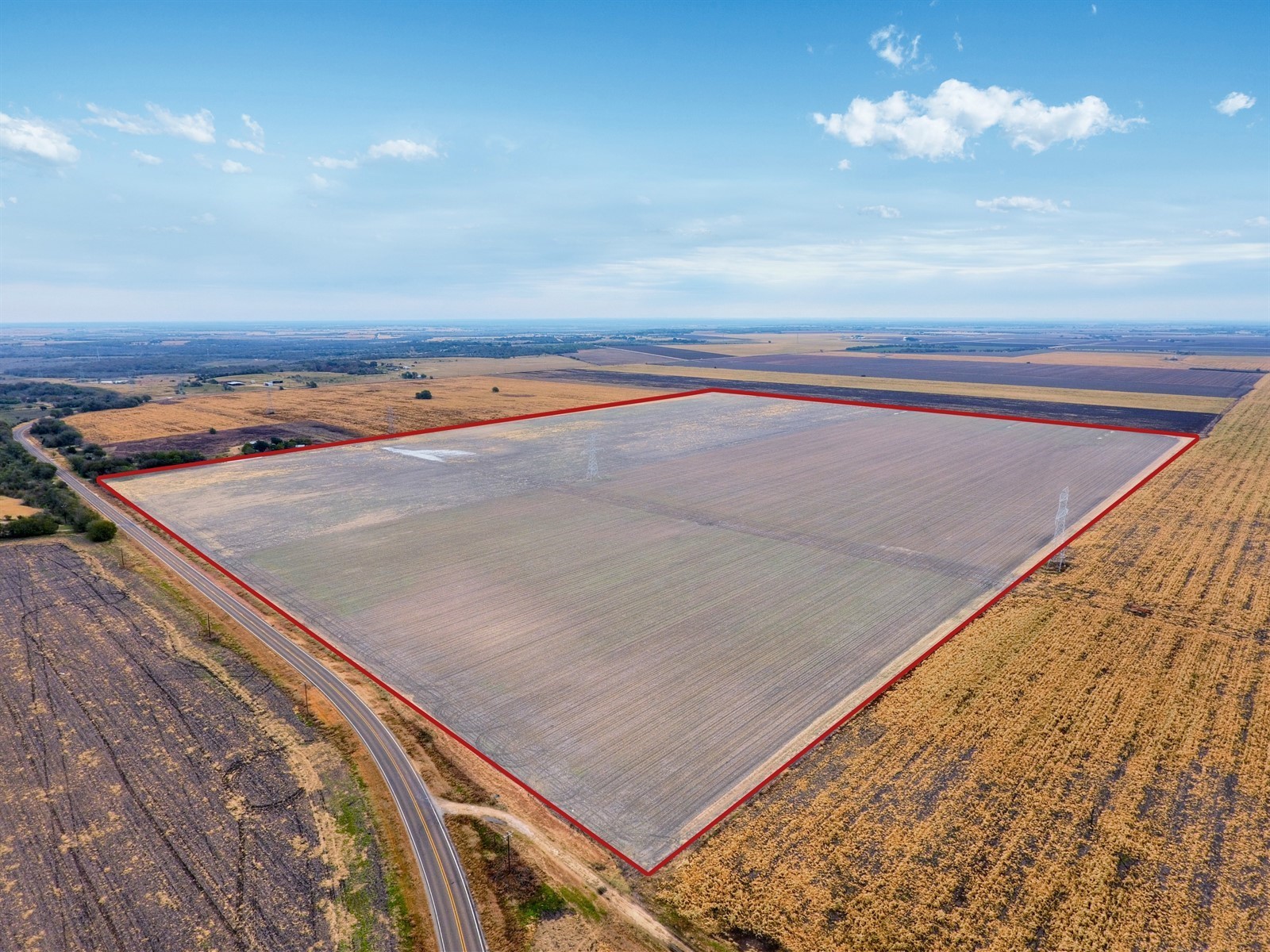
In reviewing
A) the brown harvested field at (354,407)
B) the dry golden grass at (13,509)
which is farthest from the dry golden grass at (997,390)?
the dry golden grass at (13,509)

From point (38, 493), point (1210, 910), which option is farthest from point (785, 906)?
point (38, 493)

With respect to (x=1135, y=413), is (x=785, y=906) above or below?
below

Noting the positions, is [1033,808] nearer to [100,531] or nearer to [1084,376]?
[100,531]

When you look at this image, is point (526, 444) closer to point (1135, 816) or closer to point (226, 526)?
point (226, 526)

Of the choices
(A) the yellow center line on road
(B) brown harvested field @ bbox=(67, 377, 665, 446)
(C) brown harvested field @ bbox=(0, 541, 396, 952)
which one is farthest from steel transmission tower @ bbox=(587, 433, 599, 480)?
(A) the yellow center line on road

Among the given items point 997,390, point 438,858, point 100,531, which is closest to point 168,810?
point 438,858

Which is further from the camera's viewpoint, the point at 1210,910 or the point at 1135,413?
the point at 1135,413

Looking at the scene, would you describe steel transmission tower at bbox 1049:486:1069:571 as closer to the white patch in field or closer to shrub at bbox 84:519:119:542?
the white patch in field
